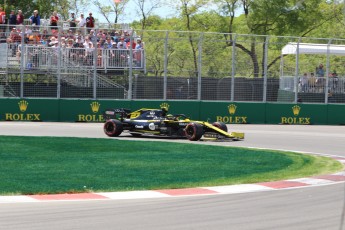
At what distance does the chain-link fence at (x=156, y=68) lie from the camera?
1178 inches

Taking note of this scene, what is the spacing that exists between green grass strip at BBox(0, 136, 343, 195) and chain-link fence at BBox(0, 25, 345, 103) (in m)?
9.97

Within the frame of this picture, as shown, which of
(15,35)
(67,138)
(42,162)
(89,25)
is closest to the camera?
(42,162)

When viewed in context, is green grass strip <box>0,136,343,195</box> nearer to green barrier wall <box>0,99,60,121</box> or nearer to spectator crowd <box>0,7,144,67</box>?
green barrier wall <box>0,99,60,121</box>

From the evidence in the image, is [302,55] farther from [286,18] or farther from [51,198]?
[51,198]

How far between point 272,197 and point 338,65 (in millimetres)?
26640

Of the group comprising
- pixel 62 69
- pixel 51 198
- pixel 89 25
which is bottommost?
pixel 51 198

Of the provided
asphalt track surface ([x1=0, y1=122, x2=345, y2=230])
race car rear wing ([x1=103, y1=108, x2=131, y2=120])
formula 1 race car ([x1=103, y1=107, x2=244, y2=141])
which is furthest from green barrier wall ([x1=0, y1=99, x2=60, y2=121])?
asphalt track surface ([x1=0, y1=122, x2=345, y2=230])

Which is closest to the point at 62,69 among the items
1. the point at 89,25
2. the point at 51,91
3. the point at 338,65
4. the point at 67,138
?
the point at 51,91

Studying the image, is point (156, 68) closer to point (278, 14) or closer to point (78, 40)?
point (78, 40)

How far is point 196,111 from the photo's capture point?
1267 inches

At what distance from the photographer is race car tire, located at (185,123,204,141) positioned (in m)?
21.4

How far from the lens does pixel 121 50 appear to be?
3083cm

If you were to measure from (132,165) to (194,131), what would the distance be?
6940 mm

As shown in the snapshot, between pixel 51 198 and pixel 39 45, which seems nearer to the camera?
pixel 51 198
